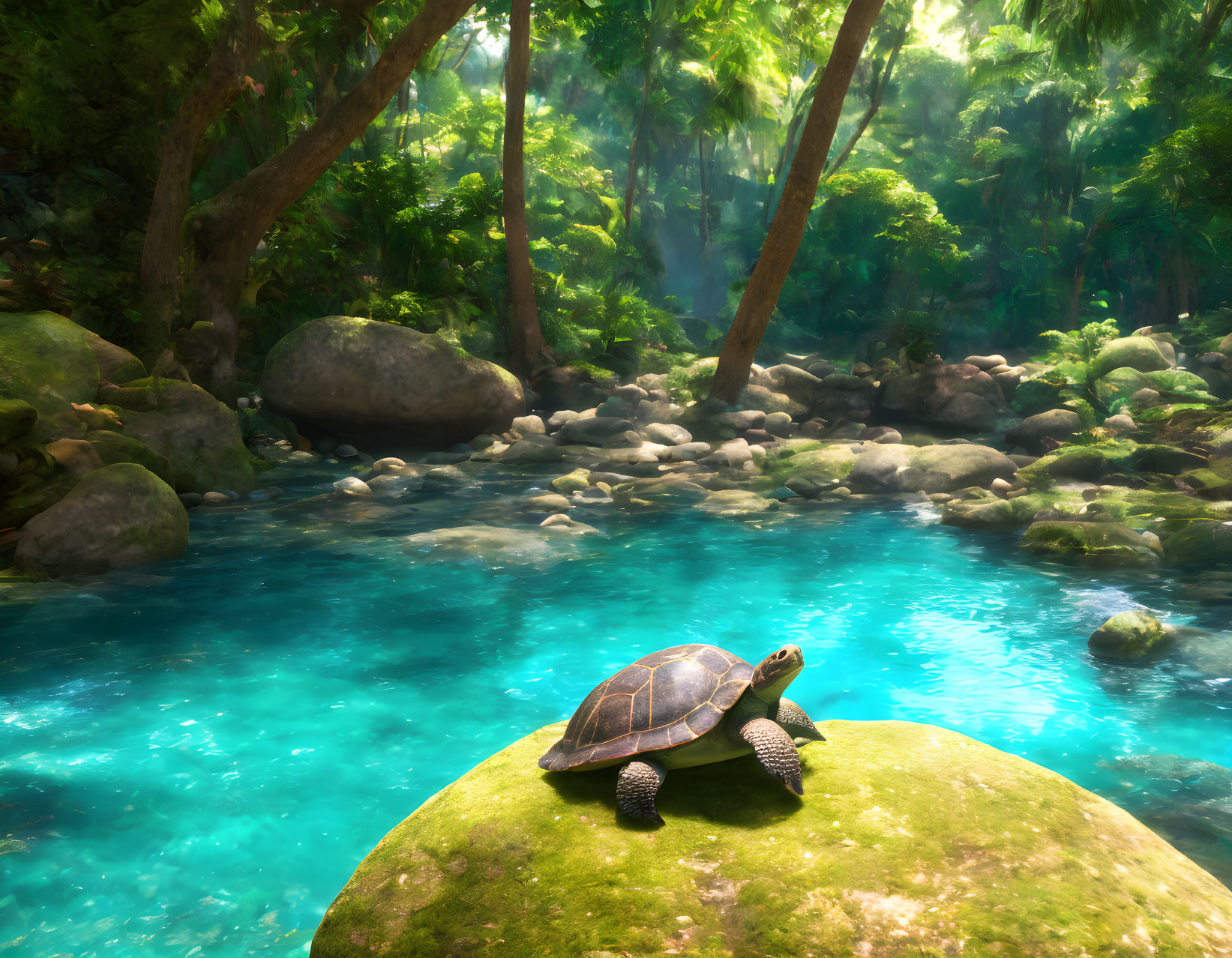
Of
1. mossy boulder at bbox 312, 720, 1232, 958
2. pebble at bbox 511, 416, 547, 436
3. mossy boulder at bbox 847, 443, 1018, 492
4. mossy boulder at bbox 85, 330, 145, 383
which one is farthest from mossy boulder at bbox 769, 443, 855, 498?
mossy boulder at bbox 85, 330, 145, 383

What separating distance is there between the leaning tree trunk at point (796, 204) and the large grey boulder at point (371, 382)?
5.02 metres

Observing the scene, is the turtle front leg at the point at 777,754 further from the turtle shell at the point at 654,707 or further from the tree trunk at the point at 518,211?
the tree trunk at the point at 518,211

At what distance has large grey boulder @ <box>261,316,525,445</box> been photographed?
43.9 ft

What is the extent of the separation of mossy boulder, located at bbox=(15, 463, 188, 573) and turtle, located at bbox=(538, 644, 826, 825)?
6.53 meters

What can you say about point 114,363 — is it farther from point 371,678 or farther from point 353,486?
point 371,678

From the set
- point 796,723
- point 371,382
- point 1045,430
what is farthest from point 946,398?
point 796,723

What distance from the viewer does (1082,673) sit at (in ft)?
18.7

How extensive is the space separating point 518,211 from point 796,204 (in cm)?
646

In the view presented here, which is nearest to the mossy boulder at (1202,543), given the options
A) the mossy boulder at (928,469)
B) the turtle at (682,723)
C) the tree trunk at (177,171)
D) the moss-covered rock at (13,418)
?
the mossy boulder at (928,469)

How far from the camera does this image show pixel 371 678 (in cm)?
575

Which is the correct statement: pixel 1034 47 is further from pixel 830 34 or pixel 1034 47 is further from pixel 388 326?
pixel 388 326

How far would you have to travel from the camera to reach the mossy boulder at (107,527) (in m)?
7.47

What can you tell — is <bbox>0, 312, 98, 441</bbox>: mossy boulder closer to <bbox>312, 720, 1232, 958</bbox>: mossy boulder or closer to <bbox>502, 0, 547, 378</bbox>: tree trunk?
<bbox>312, 720, 1232, 958</bbox>: mossy boulder

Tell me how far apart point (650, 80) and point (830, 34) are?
254 inches
